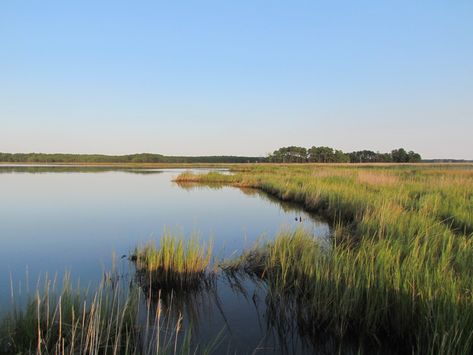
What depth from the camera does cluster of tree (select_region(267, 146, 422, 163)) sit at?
99.5m

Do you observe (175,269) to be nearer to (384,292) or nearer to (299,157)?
(384,292)

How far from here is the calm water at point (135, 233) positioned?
479cm

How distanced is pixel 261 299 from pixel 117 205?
1364cm

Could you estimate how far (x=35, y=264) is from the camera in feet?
24.1

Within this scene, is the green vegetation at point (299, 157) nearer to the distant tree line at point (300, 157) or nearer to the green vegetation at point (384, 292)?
the distant tree line at point (300, 157)

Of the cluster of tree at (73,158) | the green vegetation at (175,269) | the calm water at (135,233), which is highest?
the cluster of tree at (73,158)

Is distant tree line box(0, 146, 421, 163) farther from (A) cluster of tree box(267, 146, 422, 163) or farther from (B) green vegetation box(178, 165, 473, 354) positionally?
(B) green vegetation box(178, 165, 473, 354)

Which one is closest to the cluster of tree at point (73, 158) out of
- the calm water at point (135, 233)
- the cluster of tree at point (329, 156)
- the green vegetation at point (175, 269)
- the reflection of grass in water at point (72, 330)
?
the cluster of tree at point (329, 156)

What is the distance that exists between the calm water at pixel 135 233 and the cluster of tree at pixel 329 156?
285 feet

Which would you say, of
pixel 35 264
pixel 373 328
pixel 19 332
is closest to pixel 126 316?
pixel 19 332

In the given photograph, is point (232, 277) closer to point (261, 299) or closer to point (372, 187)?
point (261, 299)

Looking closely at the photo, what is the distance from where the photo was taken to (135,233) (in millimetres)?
10734

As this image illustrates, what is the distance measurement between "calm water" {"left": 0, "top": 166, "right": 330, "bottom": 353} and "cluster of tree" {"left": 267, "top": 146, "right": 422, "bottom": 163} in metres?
86.8

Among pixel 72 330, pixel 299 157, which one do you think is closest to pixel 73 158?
pixel 299 157
